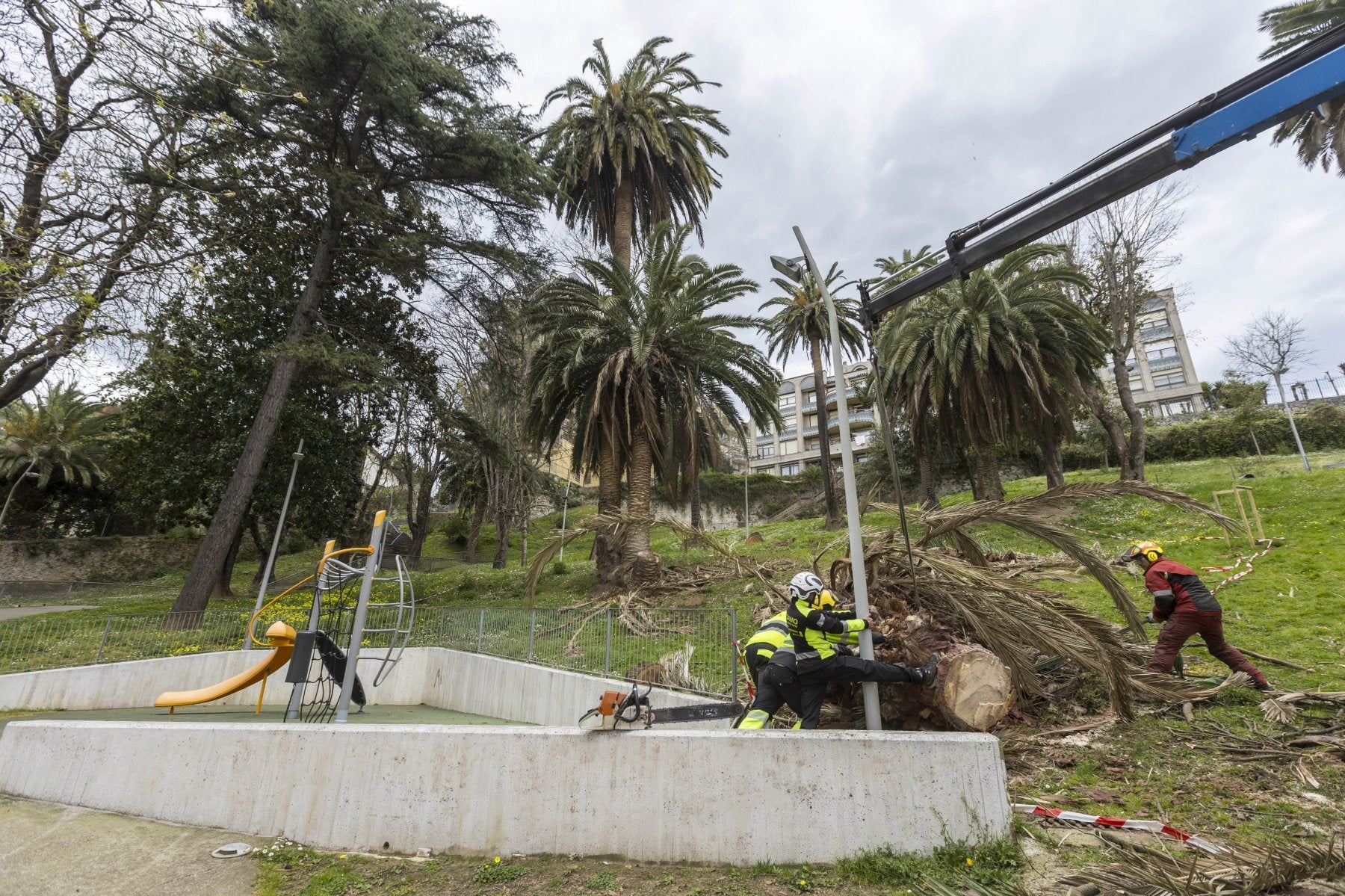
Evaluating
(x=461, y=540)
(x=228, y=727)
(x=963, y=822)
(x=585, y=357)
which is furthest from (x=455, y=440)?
(x=461, y=540)

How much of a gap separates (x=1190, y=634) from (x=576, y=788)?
627 centimetres

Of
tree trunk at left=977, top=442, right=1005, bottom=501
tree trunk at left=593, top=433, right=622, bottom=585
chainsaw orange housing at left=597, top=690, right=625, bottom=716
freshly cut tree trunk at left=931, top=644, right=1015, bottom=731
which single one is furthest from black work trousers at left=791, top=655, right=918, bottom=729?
tree trunk at left=977, top=442, right=1005, bottom=501

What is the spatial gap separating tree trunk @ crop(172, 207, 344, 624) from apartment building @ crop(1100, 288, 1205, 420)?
174 feet

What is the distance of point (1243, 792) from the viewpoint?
444cm

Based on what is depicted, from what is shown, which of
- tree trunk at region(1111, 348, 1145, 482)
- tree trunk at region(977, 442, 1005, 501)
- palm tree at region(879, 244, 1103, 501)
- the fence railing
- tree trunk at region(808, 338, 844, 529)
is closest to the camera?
the fence railing

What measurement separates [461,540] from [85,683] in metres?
30.4

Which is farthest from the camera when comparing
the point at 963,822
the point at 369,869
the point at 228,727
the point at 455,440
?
the point at 455,440

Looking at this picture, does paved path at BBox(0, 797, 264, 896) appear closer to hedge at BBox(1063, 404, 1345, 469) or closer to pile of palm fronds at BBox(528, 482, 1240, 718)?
pile of palm fronds at BBox(528, 482, 1240, 718)

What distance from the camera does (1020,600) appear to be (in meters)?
6.13

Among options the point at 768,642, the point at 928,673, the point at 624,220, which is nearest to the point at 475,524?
the point at 624,220

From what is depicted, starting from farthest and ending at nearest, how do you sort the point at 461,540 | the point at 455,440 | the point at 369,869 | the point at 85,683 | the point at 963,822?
1. the point at 461,540
2. the point at 455,440
3. the point at 85,683
4. the point at 369,869
5. the point at 963,822

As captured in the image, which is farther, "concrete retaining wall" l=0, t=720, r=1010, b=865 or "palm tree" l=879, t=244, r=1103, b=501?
"palm tree" l=879, t=244, r=1103, b=501

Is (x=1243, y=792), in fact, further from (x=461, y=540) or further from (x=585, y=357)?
(x=461, y=540)

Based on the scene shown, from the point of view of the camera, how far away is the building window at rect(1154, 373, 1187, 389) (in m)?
49.0
